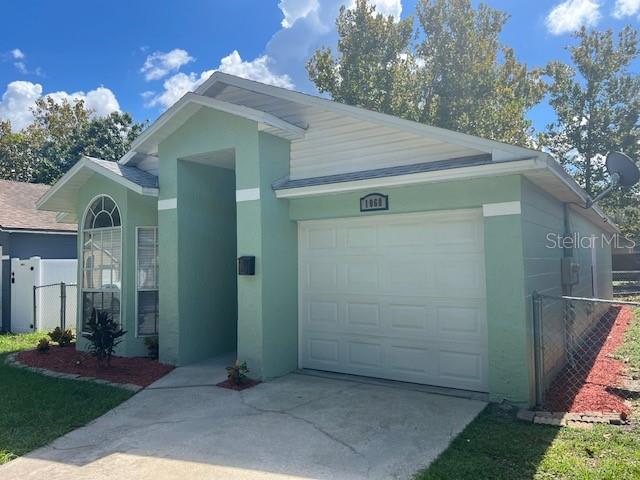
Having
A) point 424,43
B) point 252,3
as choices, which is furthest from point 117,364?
point 424,43

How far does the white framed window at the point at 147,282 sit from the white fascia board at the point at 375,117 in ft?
9.32

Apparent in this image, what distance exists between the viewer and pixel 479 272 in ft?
20.1

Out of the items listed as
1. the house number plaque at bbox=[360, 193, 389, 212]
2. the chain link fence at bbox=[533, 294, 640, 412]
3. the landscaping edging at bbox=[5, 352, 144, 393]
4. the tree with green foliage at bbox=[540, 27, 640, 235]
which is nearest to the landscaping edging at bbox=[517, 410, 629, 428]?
the chain link fence at bbox=[533, 294, 640, 412]

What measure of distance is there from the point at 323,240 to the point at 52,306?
347 inches

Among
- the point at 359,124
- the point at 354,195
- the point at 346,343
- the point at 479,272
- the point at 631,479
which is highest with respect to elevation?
the point at 359,124

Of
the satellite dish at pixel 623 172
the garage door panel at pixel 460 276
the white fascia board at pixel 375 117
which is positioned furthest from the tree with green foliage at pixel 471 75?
→ the garage door panel at pixel 460 276

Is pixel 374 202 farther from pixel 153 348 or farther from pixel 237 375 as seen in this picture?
pixel 153 348

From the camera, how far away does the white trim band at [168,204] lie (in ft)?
26.1

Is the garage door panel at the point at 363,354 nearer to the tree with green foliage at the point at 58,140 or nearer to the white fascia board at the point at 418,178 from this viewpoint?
the white fascia board at the point at 418,178

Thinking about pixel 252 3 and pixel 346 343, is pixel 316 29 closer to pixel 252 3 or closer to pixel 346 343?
pixel 252 3

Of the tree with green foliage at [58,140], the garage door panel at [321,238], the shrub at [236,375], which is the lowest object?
the shrub at [236,375]

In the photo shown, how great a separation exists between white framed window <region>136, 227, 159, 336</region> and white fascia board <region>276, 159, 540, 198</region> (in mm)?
3075

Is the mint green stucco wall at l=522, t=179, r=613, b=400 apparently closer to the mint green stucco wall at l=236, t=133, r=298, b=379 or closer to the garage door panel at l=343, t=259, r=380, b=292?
the garage door panel at l=343, t=259, r=380, b=292

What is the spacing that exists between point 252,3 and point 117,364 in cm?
883
